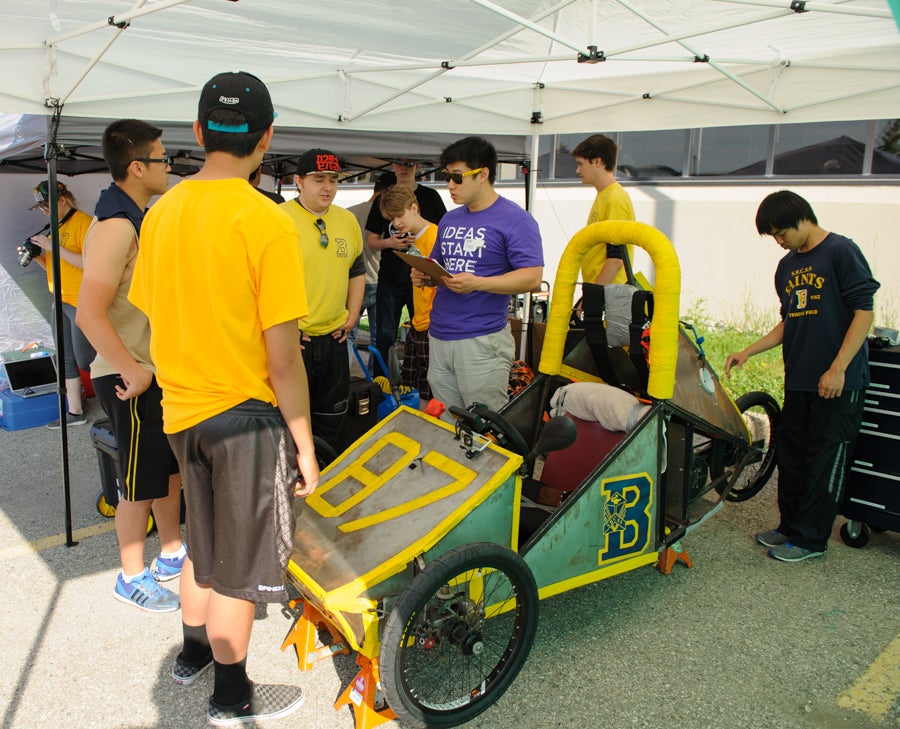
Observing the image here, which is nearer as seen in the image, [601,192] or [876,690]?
[876,690]

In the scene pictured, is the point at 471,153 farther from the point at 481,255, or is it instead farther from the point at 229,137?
the point at 229,137

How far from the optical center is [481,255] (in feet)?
12.0

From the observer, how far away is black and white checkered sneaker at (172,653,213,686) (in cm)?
271

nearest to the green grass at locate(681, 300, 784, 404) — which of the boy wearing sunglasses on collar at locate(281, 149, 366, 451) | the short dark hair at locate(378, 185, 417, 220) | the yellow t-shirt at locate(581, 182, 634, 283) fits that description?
the yellow t-shirt at locate(581, 182, 634, 283)

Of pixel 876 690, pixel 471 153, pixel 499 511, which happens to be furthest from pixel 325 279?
pixel 876 690

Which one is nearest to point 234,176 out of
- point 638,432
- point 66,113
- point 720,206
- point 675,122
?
point 638,432

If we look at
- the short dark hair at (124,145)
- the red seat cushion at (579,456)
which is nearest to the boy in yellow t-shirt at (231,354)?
the short dark hair at (124,145)

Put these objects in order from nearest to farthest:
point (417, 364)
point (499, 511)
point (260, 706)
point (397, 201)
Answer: point (260, 706) → point (499, 511) → point (397, 201) → point (417, 364)

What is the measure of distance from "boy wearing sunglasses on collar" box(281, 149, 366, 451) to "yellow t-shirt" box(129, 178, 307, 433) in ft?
5.75

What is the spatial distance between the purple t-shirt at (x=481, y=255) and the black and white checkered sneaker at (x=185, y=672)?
198 centimetres

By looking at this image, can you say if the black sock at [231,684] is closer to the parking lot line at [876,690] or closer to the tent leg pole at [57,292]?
the tent leg pole at [57,292]

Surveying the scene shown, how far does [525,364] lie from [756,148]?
4623 mm

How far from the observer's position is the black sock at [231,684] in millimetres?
2393

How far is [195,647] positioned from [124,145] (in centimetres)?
212
